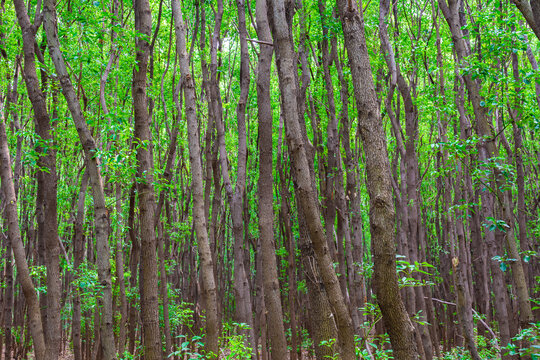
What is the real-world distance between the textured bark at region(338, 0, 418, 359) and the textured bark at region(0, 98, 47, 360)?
514cm

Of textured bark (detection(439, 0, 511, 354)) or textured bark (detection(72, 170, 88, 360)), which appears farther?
textured bark (detection(72, 170, 88, 360))

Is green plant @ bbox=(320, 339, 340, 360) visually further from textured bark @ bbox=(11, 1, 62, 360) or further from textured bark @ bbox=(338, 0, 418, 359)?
textured bark @ bbox=(11, 1, 62, 360)

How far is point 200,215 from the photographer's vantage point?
253 inches

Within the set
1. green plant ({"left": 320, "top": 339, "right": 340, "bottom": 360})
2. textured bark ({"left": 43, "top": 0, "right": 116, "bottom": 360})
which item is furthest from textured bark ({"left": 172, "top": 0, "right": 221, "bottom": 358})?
Result: green plant ({"left": 320, "top": 339, "right": 340, "bottom": 360})

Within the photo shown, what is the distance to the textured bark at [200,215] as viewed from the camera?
6051mm

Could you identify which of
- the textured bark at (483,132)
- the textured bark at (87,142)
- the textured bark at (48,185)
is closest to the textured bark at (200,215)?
the textured bark at (87,142)

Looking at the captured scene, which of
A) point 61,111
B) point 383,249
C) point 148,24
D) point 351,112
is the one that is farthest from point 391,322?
point 61,111

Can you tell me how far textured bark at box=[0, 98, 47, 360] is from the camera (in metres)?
6.28

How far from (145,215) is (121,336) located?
5.68m

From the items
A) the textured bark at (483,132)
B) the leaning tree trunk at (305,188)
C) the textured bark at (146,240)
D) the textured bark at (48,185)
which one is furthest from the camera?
the textured bark at (483,132)

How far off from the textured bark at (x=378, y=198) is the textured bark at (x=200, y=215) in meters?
3.33

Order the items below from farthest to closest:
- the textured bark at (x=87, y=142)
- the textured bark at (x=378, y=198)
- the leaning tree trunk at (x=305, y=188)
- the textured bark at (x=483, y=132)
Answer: the textured bark at (x=483, y=132), the textured bark at (x=87, y=142), the leaning tree trunk at (x=305, y=188), the textured bark at (x=378, y=198)

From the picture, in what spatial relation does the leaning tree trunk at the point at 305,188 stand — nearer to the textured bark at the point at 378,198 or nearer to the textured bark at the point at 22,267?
the textured bark at the point at 378,198

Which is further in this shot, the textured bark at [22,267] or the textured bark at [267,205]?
the textured bark at [22,267]
